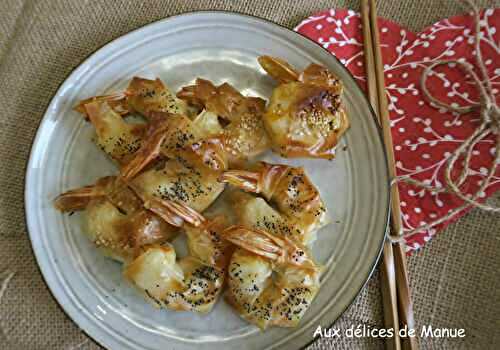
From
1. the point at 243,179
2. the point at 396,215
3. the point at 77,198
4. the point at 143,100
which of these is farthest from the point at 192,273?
the point at 396,215

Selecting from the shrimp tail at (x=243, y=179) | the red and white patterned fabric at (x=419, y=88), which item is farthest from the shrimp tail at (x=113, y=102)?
the red and white patterned fabric at (x=419, y=88)

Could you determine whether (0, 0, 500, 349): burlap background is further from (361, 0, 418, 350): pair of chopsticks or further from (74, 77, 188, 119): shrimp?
(74, 77, 188, 119): shrimp

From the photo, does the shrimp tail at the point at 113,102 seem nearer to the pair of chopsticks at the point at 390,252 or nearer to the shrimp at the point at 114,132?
the shrimp at the point at 114,132

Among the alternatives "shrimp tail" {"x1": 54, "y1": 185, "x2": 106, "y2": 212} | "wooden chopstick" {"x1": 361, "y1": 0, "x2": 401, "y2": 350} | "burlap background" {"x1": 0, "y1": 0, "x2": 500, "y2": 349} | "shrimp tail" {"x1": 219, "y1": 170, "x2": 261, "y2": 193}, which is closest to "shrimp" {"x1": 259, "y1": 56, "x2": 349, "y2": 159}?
"shrimp tail" {"x1": 219, "y1": 170, "x2": 261, "y2": 193}

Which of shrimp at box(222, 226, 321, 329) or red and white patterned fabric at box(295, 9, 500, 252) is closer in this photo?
shrimp at box(222, 226, 321, 329)

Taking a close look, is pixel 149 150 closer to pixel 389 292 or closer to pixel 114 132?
pixel 114 132
